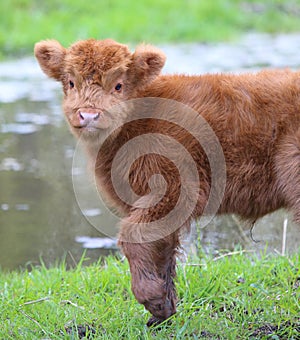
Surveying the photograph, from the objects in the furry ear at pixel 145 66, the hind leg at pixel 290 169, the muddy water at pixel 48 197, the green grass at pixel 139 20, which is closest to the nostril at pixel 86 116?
the furry ear at pixel 145 66

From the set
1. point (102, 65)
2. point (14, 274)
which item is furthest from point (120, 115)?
point (14, 274)

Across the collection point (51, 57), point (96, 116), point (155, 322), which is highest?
point (51, 57)

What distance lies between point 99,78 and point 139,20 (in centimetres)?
1086

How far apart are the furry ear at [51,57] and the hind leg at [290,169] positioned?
133cm

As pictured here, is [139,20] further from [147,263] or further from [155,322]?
[147,263]

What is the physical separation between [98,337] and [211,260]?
4.76 feet

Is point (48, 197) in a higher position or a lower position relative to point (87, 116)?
lower

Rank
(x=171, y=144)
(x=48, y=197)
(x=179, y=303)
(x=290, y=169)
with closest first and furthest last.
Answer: (x=290, y=169), (x=171, y=144), (x=179, y=303), (x=48, y=197)

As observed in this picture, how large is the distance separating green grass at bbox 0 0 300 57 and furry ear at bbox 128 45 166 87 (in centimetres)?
931

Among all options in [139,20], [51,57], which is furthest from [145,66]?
[139,20]

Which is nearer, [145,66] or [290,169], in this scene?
[290,169]

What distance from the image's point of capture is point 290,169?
4062mm

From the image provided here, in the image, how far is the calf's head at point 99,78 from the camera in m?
4.15

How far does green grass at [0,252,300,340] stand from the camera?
4285 millimetres
